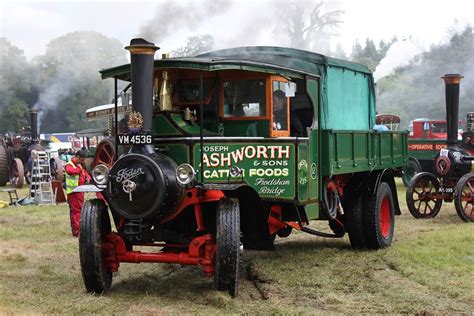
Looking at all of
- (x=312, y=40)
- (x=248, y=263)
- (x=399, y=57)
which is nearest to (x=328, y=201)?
(x=248, y=263)

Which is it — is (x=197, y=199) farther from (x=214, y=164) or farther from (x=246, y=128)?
(x=246, y=128)

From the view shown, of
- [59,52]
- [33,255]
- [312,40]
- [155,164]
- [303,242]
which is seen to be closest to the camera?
[155,164]

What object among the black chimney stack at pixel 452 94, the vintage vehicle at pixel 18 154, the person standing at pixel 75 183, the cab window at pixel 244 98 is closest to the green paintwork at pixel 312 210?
the cab window at pixel 244 98

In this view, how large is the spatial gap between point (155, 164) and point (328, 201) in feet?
8.53

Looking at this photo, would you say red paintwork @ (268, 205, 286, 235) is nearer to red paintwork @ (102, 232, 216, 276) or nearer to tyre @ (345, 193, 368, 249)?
red paintwork @ (102, 232, 216, 276)

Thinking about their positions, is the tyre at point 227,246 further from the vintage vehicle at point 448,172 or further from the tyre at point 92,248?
the vintage vehicle at point 448,172

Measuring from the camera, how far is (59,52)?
36.3 m

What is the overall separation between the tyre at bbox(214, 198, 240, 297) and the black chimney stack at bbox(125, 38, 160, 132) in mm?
944

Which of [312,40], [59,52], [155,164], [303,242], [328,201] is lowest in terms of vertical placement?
[303,242]

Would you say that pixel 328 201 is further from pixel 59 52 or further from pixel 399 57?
pixel 59 52

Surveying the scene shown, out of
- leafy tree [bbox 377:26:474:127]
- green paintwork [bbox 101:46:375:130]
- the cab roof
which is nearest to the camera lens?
the cab roof

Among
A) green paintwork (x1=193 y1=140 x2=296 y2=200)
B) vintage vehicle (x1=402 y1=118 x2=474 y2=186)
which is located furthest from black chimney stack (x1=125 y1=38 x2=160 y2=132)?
vintage vehicle (x1=402 y1=118 x2=474 y2=186)

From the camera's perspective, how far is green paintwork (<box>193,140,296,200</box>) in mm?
5699

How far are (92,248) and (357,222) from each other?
3663 mm
